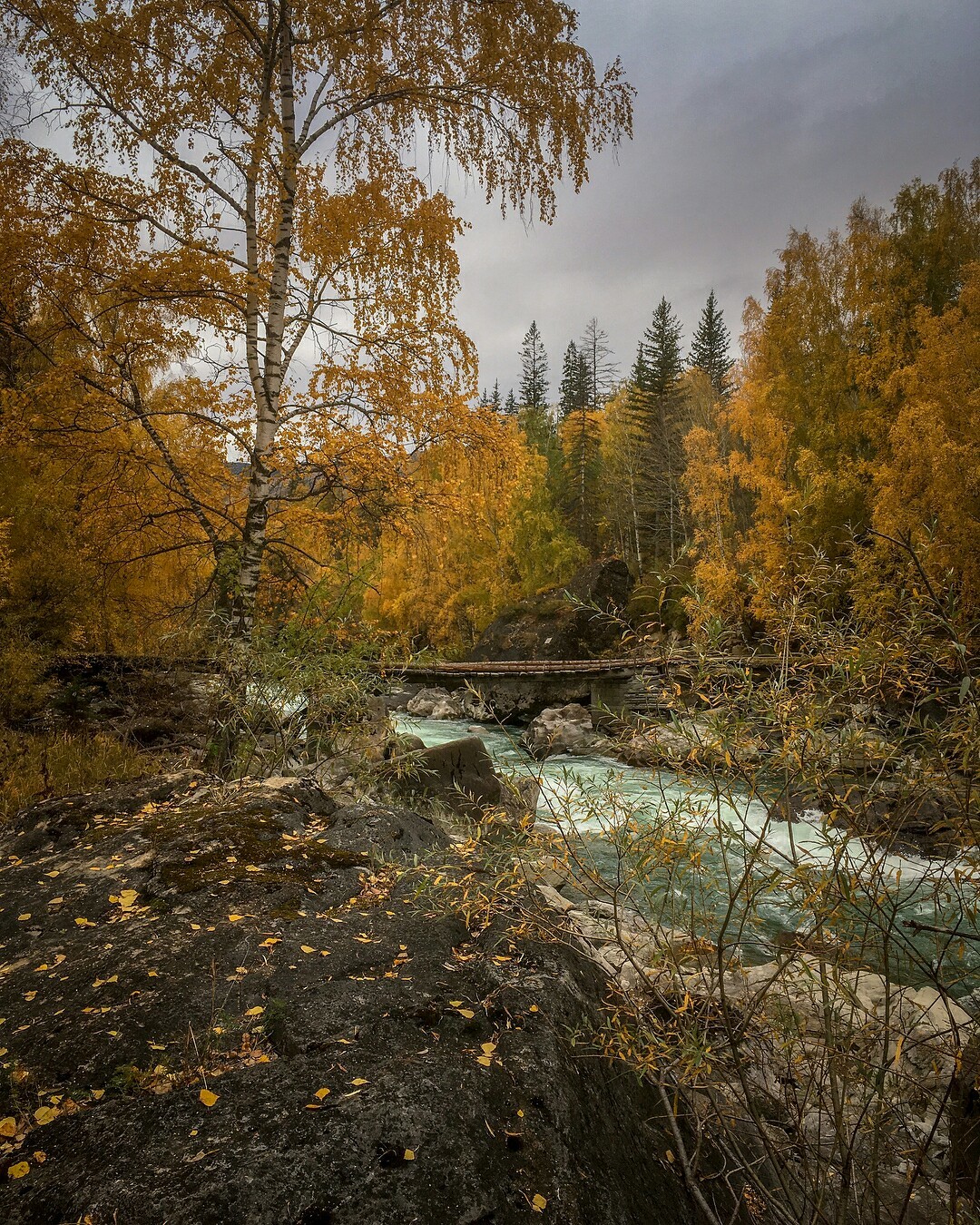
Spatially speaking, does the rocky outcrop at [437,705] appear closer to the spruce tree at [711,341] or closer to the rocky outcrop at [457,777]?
the rocky outcrop at [457,777]

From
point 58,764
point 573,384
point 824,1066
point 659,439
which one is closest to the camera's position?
point 824,1066

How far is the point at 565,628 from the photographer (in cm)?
2227

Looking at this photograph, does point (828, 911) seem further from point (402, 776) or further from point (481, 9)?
point (481, 9)

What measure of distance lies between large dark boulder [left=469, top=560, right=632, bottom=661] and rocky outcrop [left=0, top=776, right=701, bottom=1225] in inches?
751

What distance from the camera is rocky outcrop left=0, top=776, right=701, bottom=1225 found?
4.09 ft

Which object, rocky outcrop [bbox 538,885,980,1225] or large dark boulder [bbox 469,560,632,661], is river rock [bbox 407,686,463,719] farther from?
rocky outcrop [bbox 538,885,980,1225]

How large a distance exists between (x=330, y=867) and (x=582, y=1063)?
1.59 meters

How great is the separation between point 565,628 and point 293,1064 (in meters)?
21.0

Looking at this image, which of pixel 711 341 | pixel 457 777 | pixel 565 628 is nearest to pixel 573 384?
pixel 711 341

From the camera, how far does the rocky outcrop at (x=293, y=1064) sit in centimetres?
125

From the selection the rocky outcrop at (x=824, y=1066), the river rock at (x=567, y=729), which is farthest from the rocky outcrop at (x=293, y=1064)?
the river rock at (x=567, y=729)

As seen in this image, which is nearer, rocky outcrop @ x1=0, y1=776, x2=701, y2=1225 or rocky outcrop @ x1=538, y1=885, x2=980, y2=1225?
rocky outcrop @ x1=0, y1=776, x2=701, y2=1225

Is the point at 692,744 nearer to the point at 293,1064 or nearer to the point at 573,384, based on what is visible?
→ the point at 293,1064

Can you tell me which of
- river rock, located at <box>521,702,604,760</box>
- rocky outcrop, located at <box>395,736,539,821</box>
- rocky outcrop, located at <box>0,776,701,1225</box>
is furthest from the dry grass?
river rock, located at <box>521,702,604,760</box>
